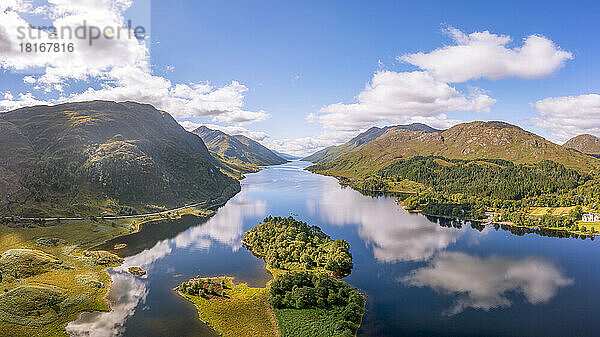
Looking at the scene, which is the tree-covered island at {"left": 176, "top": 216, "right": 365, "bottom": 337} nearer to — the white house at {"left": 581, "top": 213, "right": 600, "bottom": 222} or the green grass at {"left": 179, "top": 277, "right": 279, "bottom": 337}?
the green grass at {"left": 179, "top": 277, "right": 279, "bottom": 337}

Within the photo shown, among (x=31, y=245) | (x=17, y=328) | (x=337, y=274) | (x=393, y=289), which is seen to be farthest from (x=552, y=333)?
(x=31, y=245)

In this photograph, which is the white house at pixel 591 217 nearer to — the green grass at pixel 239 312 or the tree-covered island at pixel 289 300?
the tree-covered island at pixel 289 300

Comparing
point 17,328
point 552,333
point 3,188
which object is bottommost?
point 552,333

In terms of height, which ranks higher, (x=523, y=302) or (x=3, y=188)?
(x=3, y=188)

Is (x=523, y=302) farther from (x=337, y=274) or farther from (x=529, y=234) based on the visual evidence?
(x=529, y=234)

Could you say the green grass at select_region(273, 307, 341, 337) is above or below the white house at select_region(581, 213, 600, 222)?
below

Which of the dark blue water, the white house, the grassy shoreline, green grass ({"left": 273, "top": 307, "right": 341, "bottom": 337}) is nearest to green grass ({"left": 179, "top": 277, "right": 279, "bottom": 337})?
green grass ({"left": 273, "top": 307, "right": 341, "bottom": 337})

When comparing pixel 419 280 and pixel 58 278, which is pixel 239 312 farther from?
pixel 58 278
